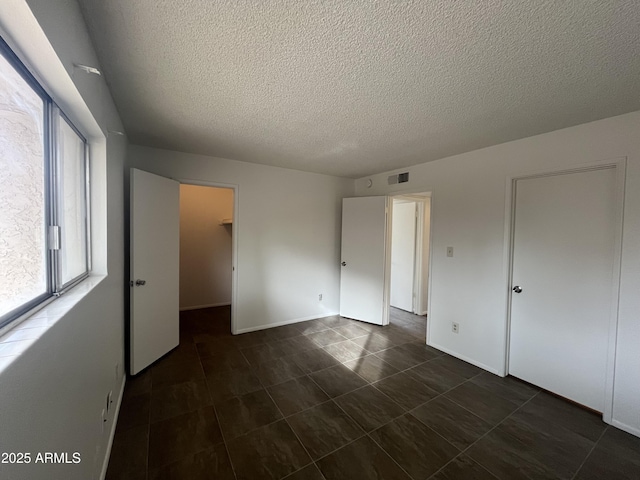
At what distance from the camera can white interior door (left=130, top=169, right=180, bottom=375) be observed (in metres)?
2.40

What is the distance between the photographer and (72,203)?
52.6 inches

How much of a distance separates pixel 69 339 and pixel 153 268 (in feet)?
5.80

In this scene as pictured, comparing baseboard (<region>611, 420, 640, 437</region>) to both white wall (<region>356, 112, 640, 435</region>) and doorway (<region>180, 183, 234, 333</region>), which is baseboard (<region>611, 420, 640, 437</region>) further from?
doorway (<region>180, 183, 234, 333</region>)

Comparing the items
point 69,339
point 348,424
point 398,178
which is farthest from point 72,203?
point 398,178

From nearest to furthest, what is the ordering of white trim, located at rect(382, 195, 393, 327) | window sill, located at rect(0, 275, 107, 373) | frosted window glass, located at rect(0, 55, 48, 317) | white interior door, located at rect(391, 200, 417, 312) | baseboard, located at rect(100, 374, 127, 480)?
window sill, located at rect(0, 275, 107, 373), frosted window glass, located at rect(0, 55, 48, 317), baseboard, located at rect(100, 374, 127, 480), white trim, located at rect(382, 195, 393, 327), white interior door, located at rect(391, 200, 417, 312)

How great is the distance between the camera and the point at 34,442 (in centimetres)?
69

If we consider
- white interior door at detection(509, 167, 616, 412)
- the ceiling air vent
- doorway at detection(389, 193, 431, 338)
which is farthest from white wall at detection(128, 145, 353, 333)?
white interior door at detection(509, 167, 616, 412)

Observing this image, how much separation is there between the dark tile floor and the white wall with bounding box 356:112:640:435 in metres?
0.28

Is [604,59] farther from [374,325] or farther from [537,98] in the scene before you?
[374,325]

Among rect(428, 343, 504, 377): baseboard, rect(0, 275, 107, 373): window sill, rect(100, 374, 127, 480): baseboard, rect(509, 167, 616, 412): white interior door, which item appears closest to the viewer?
rect(0, 275, 107, 373): window sill

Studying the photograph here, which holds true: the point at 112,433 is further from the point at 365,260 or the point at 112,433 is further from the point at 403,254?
the point at 403,254

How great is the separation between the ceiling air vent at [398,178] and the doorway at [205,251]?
255 cm

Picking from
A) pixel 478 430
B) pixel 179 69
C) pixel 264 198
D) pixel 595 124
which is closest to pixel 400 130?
pixel 595 124

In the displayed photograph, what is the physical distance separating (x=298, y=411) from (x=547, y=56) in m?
2.73
